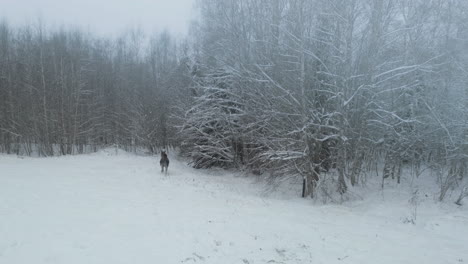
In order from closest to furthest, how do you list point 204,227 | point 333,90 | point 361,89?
1. point 204,227
2. point 361,89
3. point 333,90

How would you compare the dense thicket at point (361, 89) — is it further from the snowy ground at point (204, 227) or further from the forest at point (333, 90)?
the snowy ground at point (204, 227)

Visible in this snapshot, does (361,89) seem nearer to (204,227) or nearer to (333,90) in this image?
A: (333,90)

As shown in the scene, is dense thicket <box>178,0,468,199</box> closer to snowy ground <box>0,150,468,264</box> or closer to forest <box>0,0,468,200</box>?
forest <box>0,0,468,200</box>

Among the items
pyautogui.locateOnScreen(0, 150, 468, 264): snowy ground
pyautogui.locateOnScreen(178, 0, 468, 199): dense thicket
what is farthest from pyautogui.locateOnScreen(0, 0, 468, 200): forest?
pyautogui.locateOnScreen(0, 150, 468, 264): snowy ground

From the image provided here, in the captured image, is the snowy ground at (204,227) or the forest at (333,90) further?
the forest at (333,90)

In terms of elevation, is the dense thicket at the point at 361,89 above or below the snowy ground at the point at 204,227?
above

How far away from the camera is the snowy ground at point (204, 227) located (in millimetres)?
6160

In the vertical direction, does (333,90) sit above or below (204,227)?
above

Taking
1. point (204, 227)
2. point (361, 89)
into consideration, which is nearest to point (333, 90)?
point (361, 89)

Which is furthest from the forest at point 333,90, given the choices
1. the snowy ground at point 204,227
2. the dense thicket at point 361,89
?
the snowy ground at point 204,227

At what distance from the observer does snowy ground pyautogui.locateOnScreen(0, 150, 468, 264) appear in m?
6.16

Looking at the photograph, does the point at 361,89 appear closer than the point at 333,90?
Yes

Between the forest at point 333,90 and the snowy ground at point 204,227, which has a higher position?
the forest at point 333,90

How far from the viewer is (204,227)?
7961mm
